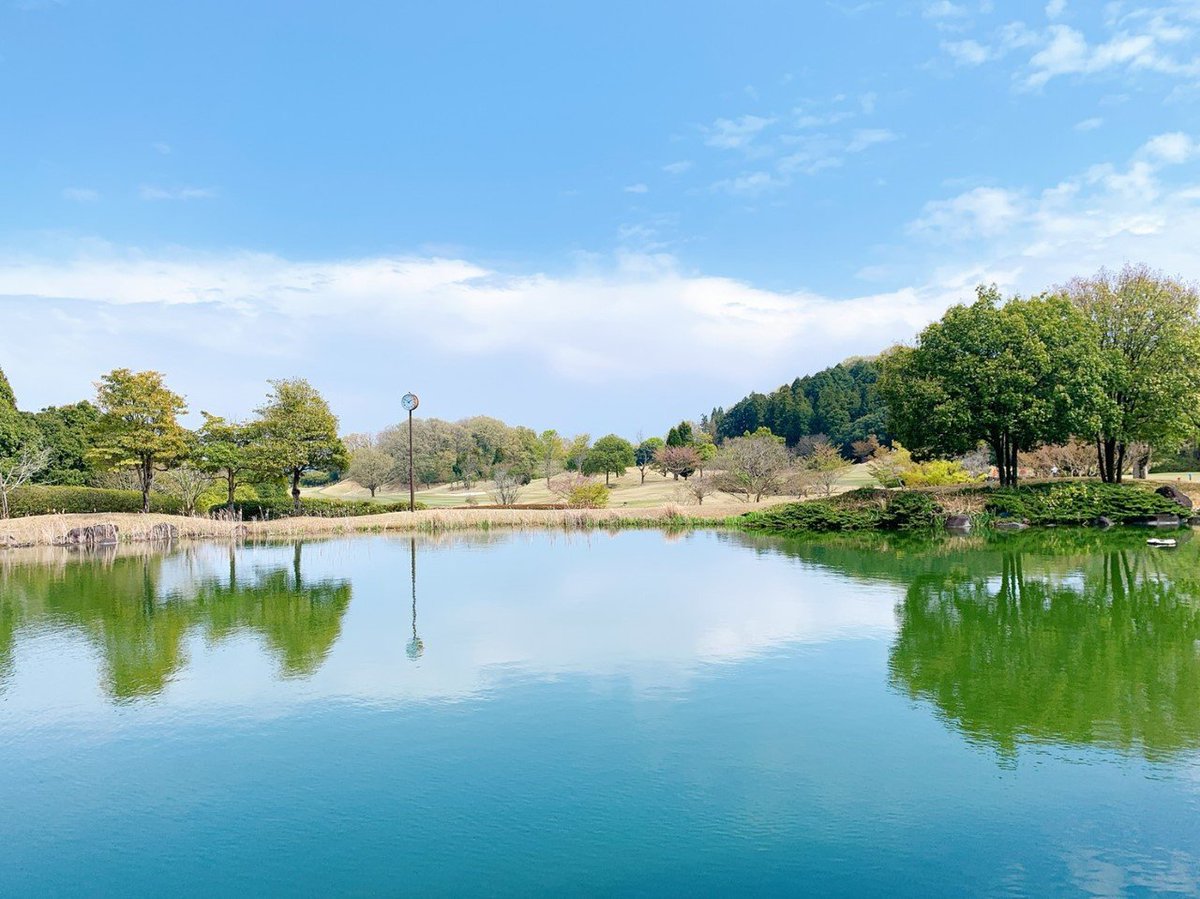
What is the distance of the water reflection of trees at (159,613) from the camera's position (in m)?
10.2

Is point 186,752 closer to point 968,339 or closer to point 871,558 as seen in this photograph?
point 871,558

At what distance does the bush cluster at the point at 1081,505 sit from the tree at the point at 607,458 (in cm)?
3363

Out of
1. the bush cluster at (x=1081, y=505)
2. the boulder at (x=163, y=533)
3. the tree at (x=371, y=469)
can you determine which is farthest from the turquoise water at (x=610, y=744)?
the tree at (x=371, y=469)

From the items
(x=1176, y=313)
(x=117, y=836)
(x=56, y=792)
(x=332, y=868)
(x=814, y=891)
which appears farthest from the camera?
(x=1176, y=313)

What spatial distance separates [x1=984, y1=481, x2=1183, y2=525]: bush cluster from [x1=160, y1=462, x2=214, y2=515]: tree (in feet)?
102

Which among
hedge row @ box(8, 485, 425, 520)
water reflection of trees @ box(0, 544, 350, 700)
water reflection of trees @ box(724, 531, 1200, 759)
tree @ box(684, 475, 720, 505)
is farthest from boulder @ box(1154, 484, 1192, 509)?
hedge row @ box(8, 485, 425, 520)

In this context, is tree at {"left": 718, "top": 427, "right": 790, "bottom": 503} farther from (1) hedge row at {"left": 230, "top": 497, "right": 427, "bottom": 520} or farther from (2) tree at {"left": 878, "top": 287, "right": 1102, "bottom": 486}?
(1) hedge row at {"left": 230, "top": 497, "right": 427, "bottom": 520}

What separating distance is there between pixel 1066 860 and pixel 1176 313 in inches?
1248

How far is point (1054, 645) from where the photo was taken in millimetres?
10141

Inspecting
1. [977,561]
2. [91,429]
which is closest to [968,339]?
[977,561]

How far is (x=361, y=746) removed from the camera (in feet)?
23.1

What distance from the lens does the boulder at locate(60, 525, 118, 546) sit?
26.0 m

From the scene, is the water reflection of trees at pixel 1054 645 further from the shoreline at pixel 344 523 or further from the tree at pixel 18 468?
the tree at pixel 18 468

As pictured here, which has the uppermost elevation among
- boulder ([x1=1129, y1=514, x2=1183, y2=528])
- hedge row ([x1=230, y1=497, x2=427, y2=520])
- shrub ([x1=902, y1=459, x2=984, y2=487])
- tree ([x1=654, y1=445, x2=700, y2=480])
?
tree ([x1=654, y1=445, x2=700, y2=480])
